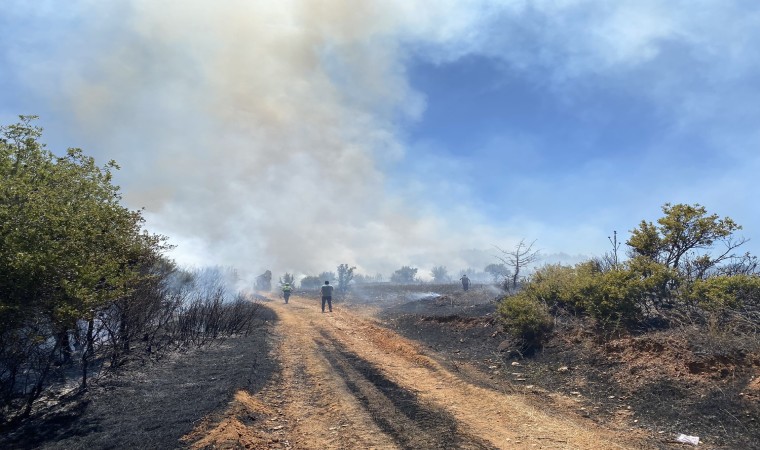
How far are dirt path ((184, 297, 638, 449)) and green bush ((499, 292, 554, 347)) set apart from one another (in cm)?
303

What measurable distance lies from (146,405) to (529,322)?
9876 millimetres

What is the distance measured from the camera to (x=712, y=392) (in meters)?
7.11

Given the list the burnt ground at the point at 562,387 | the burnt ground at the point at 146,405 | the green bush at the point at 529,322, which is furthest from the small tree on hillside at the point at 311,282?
the green bush at the point at 529,322

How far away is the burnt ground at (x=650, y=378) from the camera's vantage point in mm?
6480

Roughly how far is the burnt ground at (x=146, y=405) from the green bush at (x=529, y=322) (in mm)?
7133

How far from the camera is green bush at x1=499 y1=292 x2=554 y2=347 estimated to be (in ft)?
39.8

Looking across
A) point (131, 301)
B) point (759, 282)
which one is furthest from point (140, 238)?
point (759, 282)

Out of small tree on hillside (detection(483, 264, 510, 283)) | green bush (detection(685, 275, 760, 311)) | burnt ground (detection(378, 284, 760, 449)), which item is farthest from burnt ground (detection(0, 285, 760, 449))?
small tree on hillside (detection(483, 264, 510, 283))

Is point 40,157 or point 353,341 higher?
point 40,157

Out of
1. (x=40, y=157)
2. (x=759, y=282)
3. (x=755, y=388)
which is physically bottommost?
(x=755, y=388)

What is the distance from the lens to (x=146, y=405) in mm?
7598

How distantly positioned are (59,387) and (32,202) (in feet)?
14.3

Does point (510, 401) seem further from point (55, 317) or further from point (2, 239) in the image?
point (2, 239)

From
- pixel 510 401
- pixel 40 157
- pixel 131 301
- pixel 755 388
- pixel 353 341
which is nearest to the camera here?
pixel 755 388
